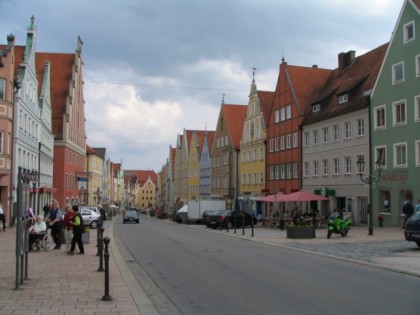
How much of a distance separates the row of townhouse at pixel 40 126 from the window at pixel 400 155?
2139cm

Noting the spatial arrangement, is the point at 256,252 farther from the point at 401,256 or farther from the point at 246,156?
the point at 246,156

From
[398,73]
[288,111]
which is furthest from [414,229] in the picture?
[288,111]

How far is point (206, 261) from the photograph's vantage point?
54.2 feet

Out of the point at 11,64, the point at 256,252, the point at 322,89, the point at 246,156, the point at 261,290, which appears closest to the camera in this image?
the point at 261,290

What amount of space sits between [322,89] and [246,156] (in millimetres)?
16660

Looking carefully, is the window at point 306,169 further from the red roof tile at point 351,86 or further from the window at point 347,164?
the window at point 347,164

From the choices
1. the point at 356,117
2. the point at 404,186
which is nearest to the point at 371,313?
the point at 404,186

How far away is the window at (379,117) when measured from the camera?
37491 mm

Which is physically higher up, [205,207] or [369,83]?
[369,83]

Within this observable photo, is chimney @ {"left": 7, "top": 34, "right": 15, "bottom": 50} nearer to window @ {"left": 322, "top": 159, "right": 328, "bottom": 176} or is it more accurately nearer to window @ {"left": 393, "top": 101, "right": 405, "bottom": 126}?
window @ {"left": 322, "top": 159, "right": 328, "bottom": 176}

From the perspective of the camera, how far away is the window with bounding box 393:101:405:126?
35406 millimetres

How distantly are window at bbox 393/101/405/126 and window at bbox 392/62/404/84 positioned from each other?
1573mm

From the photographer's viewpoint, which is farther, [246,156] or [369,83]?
[246,156]

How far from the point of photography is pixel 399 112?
3588 centimetres
